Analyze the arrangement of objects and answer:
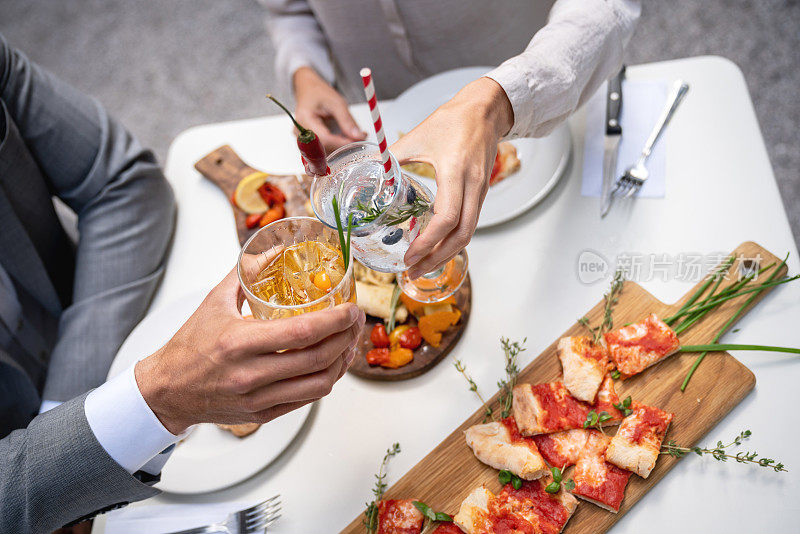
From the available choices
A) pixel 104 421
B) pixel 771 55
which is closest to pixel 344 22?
pixel 104 421

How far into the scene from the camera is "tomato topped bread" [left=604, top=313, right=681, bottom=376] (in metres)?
1.21

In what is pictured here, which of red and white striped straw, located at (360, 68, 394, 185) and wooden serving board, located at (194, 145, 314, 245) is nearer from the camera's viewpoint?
red and white striped straw, located at (360, 68, 394, 185)

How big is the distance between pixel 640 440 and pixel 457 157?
633 mm

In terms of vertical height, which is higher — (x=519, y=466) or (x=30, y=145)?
(x=30, y=145)

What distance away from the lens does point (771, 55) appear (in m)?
2.83

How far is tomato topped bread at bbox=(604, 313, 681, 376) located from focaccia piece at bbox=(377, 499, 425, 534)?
0.50 metres

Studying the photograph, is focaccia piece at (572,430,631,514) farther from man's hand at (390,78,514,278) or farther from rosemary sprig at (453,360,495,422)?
man's hand at (390,78,514,278)

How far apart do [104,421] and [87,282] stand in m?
0.61

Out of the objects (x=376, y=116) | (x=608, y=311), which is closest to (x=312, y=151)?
(x=376, y=116)

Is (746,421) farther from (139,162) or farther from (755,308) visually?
(139,162)

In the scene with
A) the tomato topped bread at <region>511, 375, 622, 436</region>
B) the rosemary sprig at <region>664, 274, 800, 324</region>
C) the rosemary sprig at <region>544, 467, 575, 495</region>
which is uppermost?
the rosemary sprig at <region>664, 274, 800, 324</region>

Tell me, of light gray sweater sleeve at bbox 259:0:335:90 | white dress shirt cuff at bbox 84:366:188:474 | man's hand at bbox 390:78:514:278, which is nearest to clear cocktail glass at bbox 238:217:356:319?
man's hand at bbox 390:78:514:278

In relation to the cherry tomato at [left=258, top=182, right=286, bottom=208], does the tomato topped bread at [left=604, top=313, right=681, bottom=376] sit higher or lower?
lower

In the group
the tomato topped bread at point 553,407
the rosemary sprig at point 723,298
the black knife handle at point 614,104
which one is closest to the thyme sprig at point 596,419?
the tomato topped bread at point 553,407
